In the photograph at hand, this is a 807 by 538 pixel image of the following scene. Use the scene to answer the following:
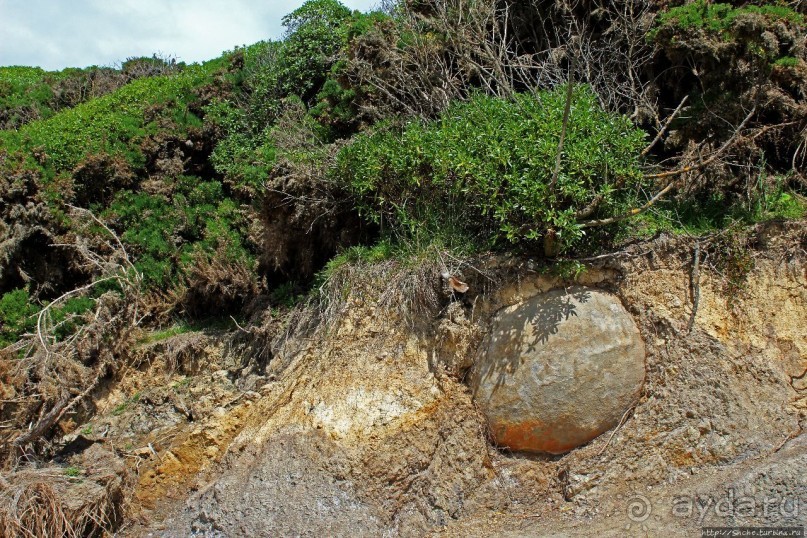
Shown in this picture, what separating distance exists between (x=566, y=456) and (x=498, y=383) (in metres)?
0.87

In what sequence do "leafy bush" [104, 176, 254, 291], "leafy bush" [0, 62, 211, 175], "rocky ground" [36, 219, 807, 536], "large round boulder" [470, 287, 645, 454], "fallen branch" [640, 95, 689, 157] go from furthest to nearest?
"leafy bush" [0, 62, 211, 175] < "leafy bush" [104, 176, 254, 291] < "fallen branch" [640, 95, 689, 157] < "large round boulder" [470, 287, 645, 454] < "rocky ground" [36, 219, 807, 536]

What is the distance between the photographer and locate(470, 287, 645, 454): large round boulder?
6293 millimetres

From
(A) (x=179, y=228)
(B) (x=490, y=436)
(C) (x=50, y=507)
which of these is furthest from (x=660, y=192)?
(A) (x=179, y=228)

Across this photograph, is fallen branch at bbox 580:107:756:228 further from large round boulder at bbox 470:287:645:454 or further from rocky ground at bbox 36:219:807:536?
large round boulder at bbox 470:287:645:454

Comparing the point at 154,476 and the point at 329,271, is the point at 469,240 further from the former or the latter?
the point at 154,476

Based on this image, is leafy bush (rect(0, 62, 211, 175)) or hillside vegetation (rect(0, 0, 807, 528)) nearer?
hillside vegetation (rect(0, 0, 807, 528))

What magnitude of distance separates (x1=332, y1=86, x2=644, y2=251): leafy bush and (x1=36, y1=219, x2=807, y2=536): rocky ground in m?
0.58

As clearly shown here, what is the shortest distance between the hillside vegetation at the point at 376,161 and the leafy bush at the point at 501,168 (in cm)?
2

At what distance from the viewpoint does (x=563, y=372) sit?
247 inches

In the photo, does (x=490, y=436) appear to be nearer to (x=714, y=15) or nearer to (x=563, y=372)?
(x=563, y=372)

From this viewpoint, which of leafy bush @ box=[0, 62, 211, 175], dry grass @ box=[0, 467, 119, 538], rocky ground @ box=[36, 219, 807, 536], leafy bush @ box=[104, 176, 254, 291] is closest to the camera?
rocky ground @ box=[36, 219, 807, 536]

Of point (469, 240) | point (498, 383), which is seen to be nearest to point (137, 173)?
point (469, 240)

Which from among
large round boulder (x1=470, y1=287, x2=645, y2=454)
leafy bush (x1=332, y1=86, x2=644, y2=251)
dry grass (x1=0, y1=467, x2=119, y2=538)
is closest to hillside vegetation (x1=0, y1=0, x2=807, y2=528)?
leafy bush (x1=332, y1=86, x2=644, y2=251)

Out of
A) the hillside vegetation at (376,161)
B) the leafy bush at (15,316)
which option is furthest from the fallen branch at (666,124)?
the leafy bush at (15,316)
